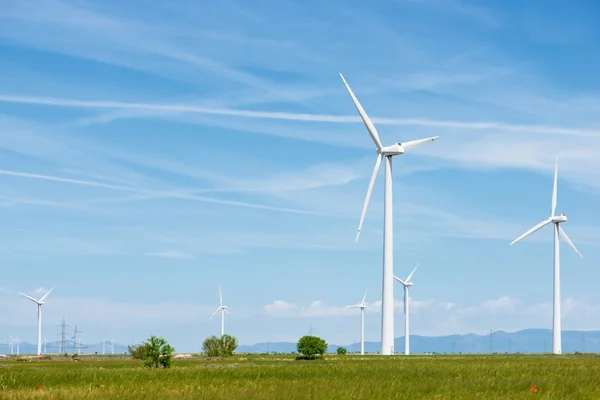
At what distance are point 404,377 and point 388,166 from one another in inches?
3165

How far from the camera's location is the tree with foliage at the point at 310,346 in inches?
4188

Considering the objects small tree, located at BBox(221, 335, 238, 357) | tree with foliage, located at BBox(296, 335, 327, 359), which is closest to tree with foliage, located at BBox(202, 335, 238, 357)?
small tree, located at BBox(221, 335, 238, 357)

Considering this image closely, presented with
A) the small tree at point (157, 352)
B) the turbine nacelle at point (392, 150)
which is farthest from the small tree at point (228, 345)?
the small tree at point (157, 352)

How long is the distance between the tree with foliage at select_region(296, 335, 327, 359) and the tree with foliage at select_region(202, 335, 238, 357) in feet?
71.0

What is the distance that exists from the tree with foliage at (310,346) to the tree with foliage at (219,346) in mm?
21650

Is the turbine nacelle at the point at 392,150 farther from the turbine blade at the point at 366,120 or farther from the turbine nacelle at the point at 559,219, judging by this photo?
the turbine nacelle at the point at 559,219

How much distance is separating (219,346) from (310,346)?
1013 inches

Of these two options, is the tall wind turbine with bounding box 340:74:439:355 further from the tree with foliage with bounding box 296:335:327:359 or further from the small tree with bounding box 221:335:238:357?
the small tree with bounding box 221:335:238:357

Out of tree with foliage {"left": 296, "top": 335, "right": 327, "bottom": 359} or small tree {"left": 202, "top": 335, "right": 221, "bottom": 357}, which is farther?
small tree {"left": 202, "top": 335, "right": 221, "bottom": 357}

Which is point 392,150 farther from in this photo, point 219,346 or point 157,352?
point 157,352

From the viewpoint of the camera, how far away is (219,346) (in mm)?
129125

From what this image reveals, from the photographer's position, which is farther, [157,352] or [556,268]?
[556,268]

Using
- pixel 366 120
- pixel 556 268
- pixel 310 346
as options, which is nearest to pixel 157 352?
pixel 310 346

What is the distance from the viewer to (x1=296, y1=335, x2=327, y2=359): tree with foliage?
10638 centimetres
